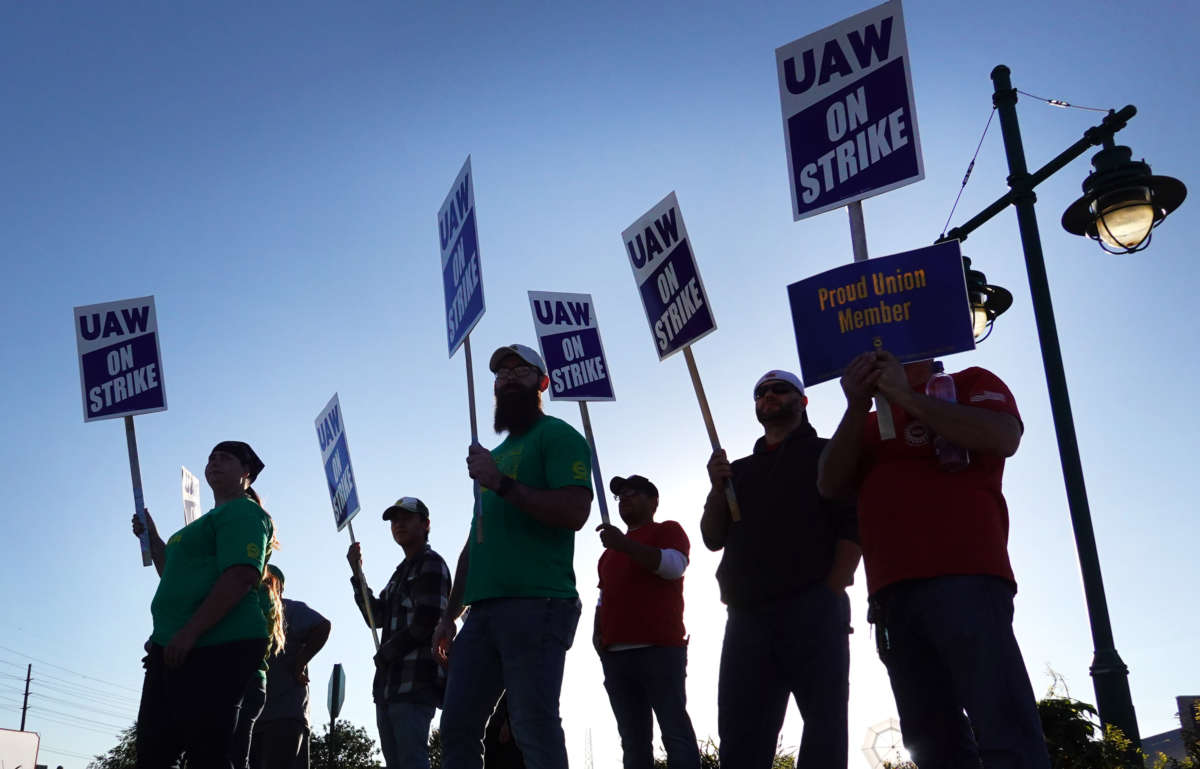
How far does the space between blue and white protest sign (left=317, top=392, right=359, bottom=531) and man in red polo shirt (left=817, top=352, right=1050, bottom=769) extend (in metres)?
5.72

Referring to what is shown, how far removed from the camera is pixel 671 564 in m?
6.11

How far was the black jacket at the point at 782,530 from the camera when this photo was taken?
4234 mm

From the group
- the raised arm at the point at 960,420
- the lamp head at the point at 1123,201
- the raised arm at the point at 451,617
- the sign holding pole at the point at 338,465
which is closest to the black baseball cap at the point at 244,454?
the raised arm at the point at 451,617

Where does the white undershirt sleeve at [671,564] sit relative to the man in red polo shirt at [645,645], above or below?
above

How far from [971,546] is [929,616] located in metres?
0.25

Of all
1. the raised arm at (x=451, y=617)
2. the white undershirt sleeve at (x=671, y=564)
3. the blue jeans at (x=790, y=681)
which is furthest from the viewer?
the white undershirt sleeve at (x=671, y=564)

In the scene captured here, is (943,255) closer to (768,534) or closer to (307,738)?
(768,534)

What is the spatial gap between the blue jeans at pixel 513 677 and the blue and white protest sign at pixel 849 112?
1.96m

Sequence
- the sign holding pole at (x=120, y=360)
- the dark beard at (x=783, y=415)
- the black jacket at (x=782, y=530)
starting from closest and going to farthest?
1. the black jacket at (x=782, y=530)
2. the dark beard at (x=783, y=415)
3. the sign holding pole at (x=120, y=360)

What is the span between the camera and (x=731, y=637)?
14.0 ft

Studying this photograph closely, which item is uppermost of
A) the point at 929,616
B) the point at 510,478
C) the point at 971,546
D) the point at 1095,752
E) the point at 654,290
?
the point at 654,290

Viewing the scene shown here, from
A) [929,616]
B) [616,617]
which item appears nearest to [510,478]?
[929,616]

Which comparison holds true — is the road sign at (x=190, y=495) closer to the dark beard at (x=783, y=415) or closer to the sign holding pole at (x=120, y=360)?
the sign holding pole at (x=120, y=360)

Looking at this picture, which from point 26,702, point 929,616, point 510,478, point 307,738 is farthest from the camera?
point 26,702
